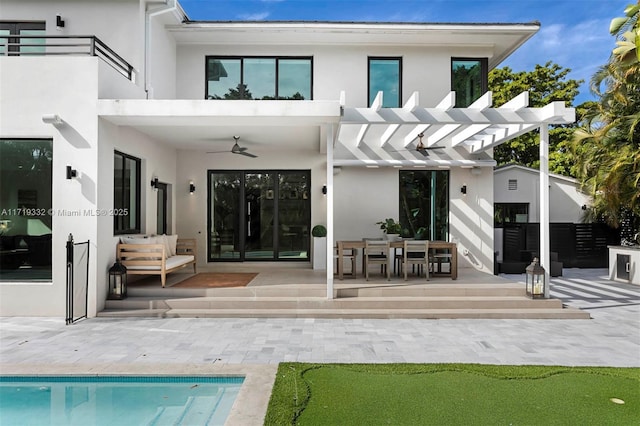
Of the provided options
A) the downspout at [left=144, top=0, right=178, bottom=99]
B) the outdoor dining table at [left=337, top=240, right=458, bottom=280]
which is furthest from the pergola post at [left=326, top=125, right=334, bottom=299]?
the downspout at [left=144, top=0, right=178, bottom=99]

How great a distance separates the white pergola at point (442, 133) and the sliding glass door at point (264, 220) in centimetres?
174

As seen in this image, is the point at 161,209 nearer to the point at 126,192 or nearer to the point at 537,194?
the point at 126,192

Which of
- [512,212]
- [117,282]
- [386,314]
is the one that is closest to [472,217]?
[512,212]

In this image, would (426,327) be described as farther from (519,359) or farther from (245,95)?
(245,95)

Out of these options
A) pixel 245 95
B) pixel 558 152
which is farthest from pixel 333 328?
pixel 558 152

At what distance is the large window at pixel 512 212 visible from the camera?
15843 mm

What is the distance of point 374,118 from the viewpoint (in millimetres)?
7996

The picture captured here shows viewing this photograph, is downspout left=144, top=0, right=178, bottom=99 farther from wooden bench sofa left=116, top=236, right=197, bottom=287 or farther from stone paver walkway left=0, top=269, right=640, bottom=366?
stone paver walkway left=0, top=269, right=640, bottom=366

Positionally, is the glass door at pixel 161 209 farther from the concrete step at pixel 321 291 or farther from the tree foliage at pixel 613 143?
the tree foliage at pixel 613 143

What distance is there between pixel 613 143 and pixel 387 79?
269 inches

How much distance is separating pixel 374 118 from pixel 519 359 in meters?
4.70

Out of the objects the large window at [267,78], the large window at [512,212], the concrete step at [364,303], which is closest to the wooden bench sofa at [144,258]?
the concrete step at [364,303]

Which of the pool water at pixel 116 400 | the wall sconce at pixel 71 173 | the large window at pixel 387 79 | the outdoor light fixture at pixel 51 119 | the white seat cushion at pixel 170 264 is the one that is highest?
the large window at pixel 387 79

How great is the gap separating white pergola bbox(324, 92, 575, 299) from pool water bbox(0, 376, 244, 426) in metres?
3.96
